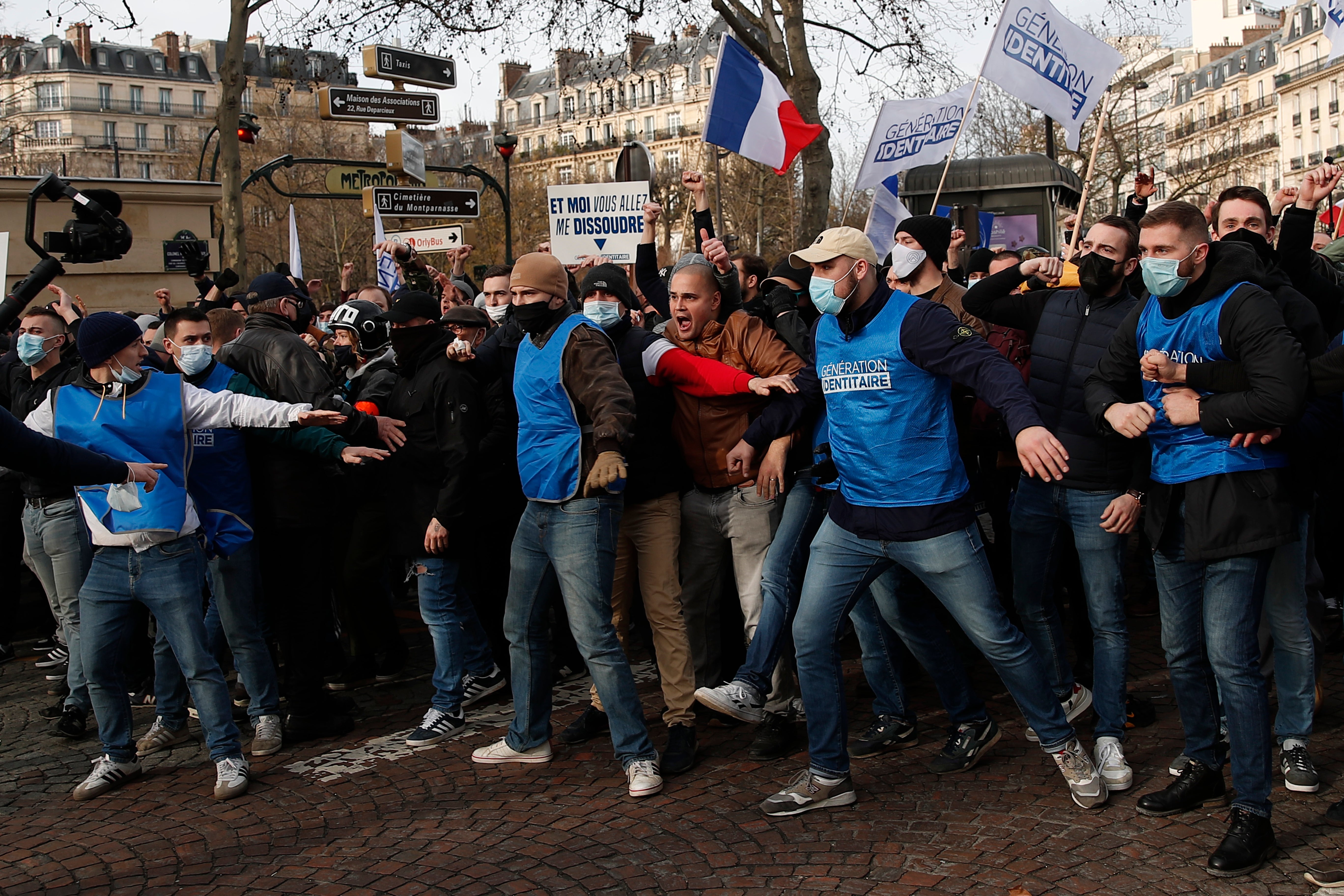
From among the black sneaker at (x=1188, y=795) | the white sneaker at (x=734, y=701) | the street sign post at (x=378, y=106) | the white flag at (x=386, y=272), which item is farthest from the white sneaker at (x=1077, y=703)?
the street sign post at (x=378, y=106)

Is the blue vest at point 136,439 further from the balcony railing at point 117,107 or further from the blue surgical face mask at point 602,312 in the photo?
the balcony railing at point 117,107

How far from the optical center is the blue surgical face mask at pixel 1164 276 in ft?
13.5

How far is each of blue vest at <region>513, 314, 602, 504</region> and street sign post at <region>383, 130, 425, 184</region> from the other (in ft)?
29.3

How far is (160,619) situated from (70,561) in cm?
148

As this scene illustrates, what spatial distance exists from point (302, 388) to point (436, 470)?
0.75 meters

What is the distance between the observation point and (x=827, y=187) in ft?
52.0

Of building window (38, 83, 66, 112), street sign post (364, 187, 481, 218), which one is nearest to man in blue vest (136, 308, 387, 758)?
street sign post (364, 187, 481, 218)

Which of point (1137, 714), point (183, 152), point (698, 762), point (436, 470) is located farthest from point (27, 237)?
point (183, 152)

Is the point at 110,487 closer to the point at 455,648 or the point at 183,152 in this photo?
the point at 455,648

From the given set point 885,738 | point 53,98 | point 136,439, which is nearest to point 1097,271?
point 885,738

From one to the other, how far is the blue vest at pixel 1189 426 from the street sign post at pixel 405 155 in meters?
10.4

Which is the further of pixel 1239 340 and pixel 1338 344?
pixel 1338 344

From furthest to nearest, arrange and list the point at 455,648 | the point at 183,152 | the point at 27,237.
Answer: the point at 183,152 → the point at 27,237 → the point at 455,648

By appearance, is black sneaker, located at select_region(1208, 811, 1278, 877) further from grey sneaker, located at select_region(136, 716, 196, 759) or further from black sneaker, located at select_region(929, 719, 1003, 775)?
grey sneaker, located at select_region(136, 716, 196, 759)
